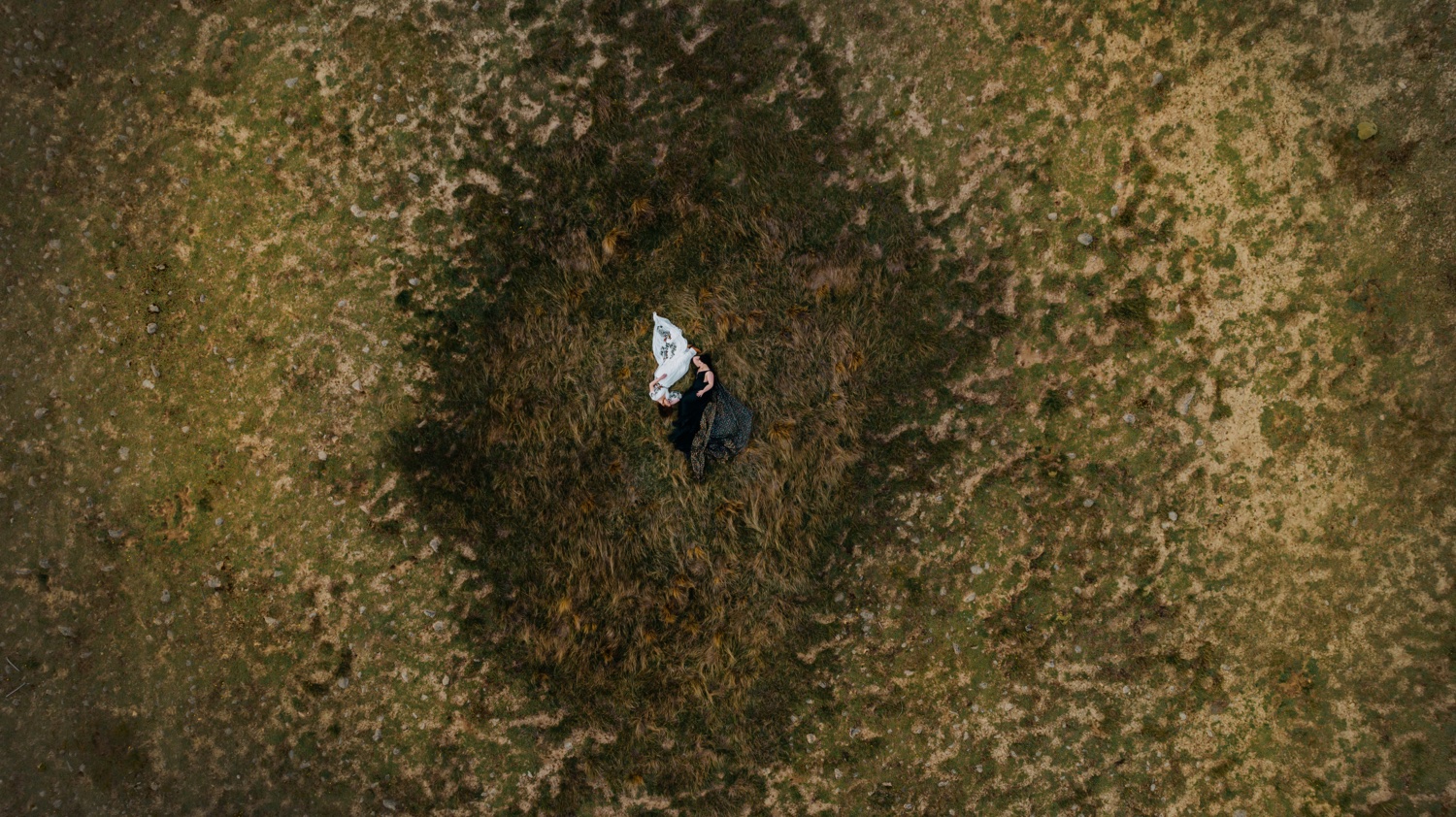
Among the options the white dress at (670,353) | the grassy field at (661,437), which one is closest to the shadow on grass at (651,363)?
the grassy field at (661,437)

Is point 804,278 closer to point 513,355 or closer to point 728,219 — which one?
point 728,219

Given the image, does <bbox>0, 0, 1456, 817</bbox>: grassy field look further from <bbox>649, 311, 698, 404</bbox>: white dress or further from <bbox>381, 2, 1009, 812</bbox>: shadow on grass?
<bbox>649, 311, 698, 404</bbox>: white dress

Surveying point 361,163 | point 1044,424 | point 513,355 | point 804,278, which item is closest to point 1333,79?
point 1044,424

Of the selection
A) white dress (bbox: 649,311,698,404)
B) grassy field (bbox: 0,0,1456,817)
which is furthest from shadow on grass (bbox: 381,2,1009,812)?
white dress (bbox: 649,311,698,404)

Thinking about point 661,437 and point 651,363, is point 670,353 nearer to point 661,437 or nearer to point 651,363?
point 651,363

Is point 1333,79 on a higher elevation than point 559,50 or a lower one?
lower

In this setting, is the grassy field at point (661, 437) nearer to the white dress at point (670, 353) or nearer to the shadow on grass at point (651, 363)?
the shadow on grass at point (651, 363)

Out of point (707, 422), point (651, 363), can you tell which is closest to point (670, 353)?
point (651, 363)
